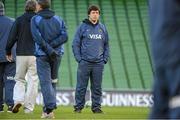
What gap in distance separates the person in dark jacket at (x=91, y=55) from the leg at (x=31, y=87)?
1.12 metres

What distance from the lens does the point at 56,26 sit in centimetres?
1078

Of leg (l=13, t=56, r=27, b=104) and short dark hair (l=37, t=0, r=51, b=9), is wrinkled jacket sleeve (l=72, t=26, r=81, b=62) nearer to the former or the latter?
leg (l=13, t=56, r=27, b=104)

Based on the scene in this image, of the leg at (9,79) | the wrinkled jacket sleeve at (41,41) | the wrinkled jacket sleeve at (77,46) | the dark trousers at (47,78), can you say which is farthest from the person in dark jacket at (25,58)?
the wrinkled jacket sleeve at (41,41)

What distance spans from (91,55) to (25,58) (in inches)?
56.0

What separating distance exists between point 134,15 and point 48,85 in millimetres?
15478

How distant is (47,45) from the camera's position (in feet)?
35.0

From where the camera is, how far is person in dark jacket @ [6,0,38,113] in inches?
472

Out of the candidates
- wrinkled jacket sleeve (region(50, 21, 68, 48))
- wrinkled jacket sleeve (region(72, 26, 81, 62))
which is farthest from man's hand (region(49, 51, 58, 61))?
wrinkled jacket sleeve (region(72, 26, 81, 62))

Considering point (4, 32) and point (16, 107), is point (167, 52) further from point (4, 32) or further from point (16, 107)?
point (4, 32)

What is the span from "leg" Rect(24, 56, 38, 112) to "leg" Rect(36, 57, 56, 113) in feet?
4.16

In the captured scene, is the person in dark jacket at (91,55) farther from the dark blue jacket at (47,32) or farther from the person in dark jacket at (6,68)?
the dark blue jacket at (47,32)

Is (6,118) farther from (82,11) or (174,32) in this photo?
(82,11)

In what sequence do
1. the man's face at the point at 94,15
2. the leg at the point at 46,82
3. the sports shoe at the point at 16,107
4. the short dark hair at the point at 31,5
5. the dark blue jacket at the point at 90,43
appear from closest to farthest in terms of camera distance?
the leg at the point at 46,82, the sports shoe at the point at 16,107, the short dark hair at the point at 31,5, the dark blue jacket at the point at 90,43, the man's face at the point at 94,15

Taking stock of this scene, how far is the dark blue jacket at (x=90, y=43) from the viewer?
1292cm
